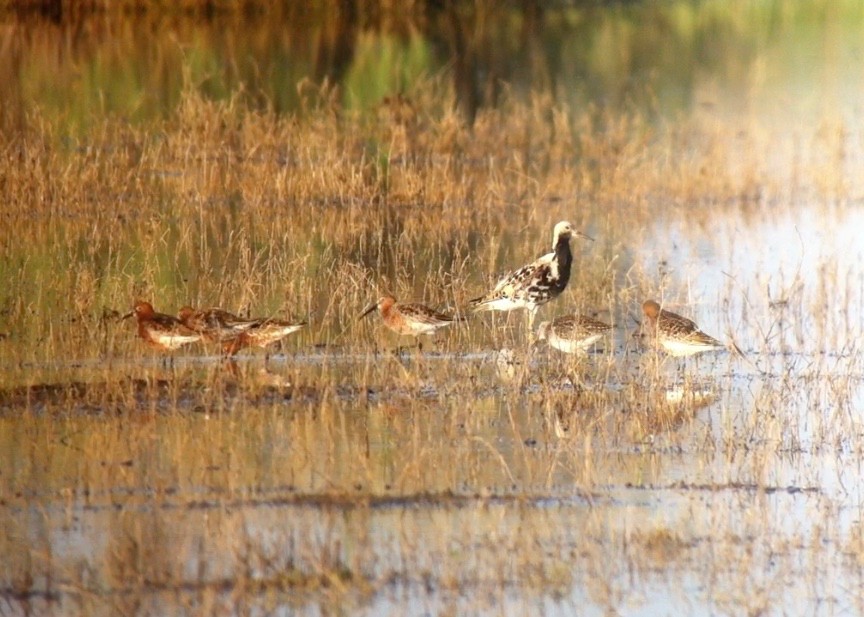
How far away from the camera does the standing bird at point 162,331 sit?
1179 centimetres

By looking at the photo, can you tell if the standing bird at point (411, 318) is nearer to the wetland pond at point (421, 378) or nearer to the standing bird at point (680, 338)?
the wetland pond at point (421, 378)

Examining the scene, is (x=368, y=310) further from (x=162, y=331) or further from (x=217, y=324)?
(x=162, y=331)

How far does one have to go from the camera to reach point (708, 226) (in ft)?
64.6

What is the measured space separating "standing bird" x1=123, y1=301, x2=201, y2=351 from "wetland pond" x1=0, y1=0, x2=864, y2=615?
0.60 feet

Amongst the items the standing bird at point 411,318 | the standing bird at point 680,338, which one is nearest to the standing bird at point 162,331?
the standing bird at point 411,318

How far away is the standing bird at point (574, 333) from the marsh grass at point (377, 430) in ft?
0.43

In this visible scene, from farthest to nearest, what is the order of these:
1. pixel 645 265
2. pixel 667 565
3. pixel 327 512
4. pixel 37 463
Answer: pixel 645 265 → pixel 37 463 → pixel 327 512 → pixel 667 565

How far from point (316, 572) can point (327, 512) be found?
93cm

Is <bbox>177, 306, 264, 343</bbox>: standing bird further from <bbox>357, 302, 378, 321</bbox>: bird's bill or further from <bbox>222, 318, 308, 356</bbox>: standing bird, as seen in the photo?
<bbox>357, 302, 378, 321</bbox>: bird's bill

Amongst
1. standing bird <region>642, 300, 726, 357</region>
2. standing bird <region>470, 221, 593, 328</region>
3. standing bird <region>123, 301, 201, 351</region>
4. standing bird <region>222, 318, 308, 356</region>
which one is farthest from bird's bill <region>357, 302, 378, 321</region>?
standing bird <region>642, 300, 726, 357</region>

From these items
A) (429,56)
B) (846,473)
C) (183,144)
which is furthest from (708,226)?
(429,56)

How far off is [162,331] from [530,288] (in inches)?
117

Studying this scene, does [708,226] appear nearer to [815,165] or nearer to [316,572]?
[815,165]

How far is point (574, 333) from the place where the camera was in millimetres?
12102
